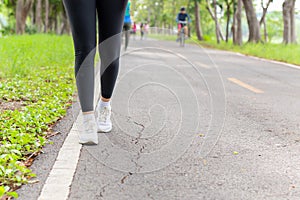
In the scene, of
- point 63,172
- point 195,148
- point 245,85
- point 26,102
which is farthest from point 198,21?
point 63,172

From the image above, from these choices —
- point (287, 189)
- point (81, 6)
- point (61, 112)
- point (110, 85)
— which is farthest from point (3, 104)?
point (287, 189)

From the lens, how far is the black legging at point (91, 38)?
138 inches

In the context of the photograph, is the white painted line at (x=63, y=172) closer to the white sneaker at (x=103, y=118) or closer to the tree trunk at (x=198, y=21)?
the white sneaker at (x=103, y=118)

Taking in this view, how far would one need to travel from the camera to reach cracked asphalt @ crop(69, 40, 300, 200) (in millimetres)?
2814

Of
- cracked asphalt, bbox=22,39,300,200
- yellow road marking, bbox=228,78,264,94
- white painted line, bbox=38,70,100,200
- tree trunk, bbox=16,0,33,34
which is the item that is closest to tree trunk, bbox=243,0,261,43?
tree trunk, bbox=16,0,33,34

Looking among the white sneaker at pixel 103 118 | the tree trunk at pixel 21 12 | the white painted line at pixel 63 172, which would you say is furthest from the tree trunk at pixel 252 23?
the white painted line at pixel 63 172

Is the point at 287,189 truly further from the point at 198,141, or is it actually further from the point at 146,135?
the point at 146,135

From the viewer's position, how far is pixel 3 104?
539 cm

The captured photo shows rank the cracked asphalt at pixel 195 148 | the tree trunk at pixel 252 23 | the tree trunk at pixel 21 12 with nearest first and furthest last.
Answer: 1. the cracked asphalt at pixel 195 148
2. the tree trunk at pixel 252 23
3. the tree trunk at pixel 21 12

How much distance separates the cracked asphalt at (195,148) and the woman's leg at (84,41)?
35 centimetres

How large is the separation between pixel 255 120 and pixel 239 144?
1120mm

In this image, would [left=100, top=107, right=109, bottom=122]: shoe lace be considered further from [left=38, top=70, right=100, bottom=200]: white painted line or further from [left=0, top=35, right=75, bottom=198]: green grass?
[left=0, top=35, right=75, bottom=198]: green grass

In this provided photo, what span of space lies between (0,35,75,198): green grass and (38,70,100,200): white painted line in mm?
148

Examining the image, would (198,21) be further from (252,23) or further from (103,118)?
(103,118)
